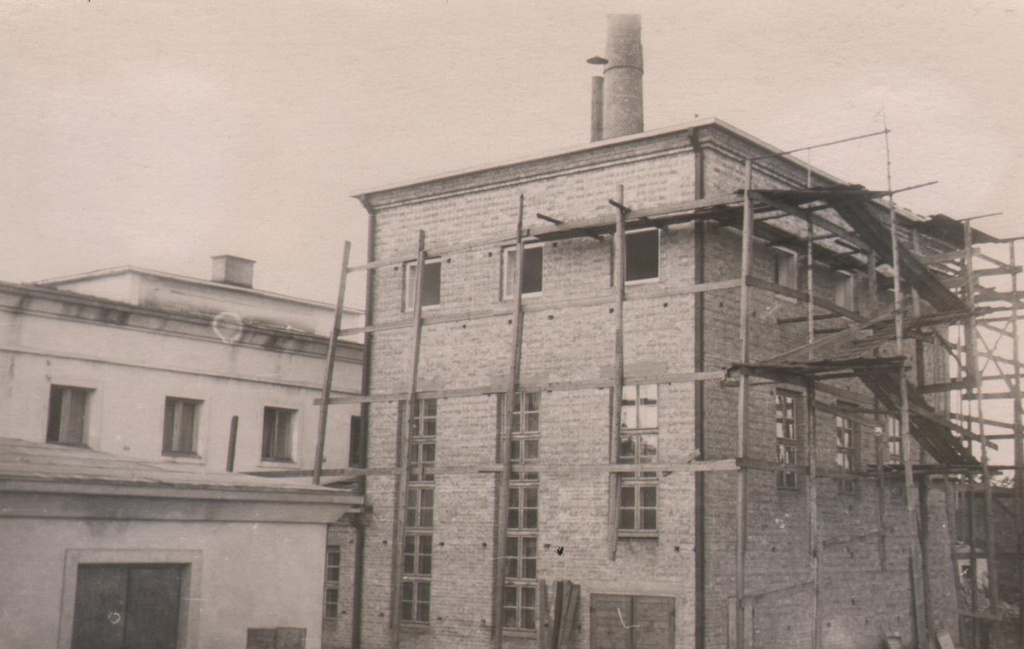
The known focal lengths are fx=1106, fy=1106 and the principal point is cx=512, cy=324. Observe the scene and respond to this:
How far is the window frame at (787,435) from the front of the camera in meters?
18.5

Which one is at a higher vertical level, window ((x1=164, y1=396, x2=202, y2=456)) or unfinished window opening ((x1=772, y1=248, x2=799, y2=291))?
unfinished window opening ((x1=772, y1=248, x2=799, y2=291))

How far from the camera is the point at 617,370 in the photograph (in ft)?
55.6

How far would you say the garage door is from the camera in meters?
16.4

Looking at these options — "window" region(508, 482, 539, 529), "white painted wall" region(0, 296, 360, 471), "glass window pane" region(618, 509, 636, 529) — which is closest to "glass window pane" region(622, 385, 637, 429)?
"glass window pane" region(618, 509, 636, 529)

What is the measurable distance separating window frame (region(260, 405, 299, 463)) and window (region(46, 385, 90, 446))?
13.8 feet

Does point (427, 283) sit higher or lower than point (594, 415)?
higher

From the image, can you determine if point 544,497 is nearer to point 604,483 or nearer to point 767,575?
point 604,483

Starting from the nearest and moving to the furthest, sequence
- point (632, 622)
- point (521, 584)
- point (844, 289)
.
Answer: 1. point (632, 622)
2. point (521, 584)
3. point (844, 289)

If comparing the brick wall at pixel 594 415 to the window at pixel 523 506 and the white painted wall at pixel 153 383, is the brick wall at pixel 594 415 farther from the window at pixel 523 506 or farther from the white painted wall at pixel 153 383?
the white painted wall at pixel 153 383

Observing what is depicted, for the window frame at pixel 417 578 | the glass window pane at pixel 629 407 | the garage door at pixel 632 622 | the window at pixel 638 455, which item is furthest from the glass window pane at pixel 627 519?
the window frame at pixel 417 578

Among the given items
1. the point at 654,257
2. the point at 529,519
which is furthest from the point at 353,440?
the point at 654,257

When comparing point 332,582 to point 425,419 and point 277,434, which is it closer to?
point 425,419

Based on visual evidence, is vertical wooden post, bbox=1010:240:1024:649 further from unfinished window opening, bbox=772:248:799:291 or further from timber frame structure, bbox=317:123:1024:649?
unfinished window opening, bbox=772:248:799:291

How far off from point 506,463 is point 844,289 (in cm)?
755
